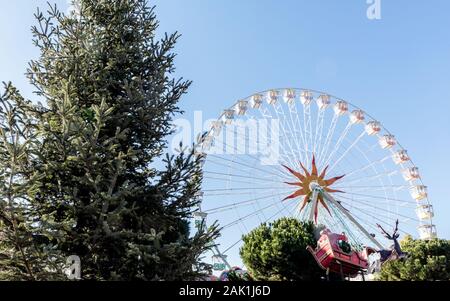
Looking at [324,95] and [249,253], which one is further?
[324,95]

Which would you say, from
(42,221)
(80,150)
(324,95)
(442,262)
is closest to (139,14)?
(80,150)

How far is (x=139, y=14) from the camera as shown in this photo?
10.6m

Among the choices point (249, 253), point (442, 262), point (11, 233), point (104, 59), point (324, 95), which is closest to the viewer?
point (11, 233)

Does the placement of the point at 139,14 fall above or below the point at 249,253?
above

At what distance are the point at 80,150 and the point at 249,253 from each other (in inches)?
801

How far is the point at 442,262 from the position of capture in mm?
27875

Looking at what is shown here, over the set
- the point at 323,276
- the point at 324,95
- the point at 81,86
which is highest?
the point at 324,95

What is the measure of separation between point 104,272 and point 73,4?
6.84 meters

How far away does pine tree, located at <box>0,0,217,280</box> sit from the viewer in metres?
7.16

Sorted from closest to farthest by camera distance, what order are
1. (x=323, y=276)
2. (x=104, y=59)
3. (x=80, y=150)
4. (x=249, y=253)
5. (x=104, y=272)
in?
(x=80, y=150), (x=104, y=272), (x=104, y=59), (x=323, y=276), (x=249, y=253)

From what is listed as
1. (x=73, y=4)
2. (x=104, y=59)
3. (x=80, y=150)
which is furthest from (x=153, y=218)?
(x=73, y=4)

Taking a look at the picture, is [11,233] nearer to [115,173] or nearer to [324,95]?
[115,173]

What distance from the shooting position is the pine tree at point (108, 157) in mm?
7160

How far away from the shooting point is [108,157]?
774 centimetres
